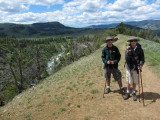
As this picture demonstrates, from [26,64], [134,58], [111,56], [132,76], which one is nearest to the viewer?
[134,58]

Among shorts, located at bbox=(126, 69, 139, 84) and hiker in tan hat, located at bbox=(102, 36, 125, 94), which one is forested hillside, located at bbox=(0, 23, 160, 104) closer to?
hiker in tan hat, located at bbox=(102, 36, 125, 94)

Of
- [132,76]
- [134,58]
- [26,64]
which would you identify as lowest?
[26,64]

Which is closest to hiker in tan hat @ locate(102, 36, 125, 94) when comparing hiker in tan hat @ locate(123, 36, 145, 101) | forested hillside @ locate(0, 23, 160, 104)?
hiker in tan hat @ locate(123, 36, 145, 101)

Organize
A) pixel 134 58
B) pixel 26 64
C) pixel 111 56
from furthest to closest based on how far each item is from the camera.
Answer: pixel 26 64, pixel 111 56, pixel 134 58

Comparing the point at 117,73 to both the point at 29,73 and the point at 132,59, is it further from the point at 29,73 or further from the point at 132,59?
the point at 29,73

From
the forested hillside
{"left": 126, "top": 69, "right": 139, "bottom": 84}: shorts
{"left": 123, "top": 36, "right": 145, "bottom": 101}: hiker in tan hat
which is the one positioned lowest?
the forested hillside

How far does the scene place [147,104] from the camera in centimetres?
727

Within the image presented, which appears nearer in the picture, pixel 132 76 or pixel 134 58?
pixel 134 58

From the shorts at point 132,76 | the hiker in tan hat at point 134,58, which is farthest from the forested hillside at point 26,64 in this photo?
the hiker in tan hat at point 134,58

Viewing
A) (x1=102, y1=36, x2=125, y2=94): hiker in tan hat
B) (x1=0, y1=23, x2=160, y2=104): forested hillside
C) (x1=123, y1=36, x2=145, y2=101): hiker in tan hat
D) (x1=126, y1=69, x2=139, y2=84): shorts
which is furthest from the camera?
(x1=0, y1=23, x2=160, y2=104): forested hillside

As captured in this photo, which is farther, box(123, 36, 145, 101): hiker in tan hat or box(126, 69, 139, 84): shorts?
box(126, 69, 139, 84): shorts

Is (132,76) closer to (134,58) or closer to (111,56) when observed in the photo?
(134,58)

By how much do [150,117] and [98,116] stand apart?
8.90 ft

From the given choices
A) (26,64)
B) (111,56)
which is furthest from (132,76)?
(26,64)
